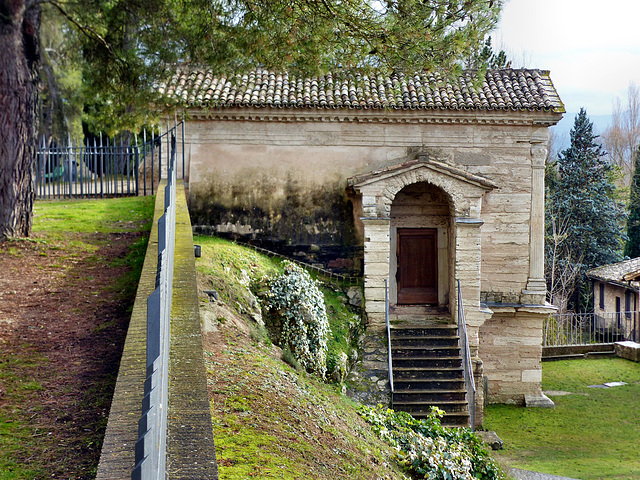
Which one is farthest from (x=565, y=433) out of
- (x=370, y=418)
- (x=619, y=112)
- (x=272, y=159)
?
(x=619, y=112)

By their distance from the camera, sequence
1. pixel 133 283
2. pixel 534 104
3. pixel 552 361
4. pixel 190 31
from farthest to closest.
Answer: pixel 552 361 < pixel 534 104 < pixel 190 31 < pixel 133 283

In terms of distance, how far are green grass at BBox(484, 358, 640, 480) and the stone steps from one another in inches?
57.6

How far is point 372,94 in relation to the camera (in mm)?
15859

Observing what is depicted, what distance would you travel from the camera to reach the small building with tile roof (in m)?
25.4

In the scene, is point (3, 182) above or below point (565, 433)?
above

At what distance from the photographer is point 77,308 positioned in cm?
662

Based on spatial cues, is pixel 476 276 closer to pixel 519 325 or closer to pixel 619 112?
pixel 519 325

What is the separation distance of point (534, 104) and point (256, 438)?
13.7 meters

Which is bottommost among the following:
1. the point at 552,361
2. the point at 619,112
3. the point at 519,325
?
the point at 552,361

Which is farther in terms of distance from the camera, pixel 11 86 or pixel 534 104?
pixel 534 104

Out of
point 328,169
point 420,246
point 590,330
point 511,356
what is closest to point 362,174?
point 328,169

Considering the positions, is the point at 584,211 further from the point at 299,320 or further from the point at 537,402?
the point at 299,320

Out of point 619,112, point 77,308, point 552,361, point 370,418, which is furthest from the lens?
point 619,112

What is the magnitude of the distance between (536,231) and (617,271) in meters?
13.1
